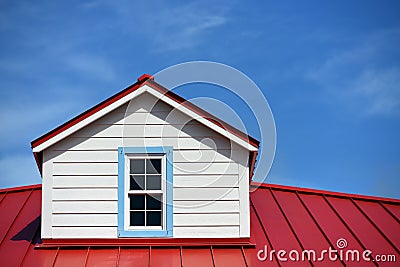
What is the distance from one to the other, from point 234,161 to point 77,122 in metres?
3.41

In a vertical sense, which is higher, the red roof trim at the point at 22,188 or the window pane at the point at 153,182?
the red roof trim at the point at 22,188

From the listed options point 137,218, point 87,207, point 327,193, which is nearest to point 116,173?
point 87,207

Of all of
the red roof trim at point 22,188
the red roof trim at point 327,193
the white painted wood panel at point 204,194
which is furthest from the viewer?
the red roof trim at point 22,188

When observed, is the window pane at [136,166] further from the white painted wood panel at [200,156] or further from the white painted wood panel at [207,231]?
the white painted wood panel at [207,231]

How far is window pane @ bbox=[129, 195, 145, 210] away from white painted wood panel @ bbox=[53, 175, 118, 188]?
1.48 feet

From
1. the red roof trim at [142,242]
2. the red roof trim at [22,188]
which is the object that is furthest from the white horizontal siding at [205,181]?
the red roof trim at [22,188]

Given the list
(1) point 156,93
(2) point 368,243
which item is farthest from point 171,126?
(2) point 368,243

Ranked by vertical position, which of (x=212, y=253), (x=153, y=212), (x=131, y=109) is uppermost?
(x=131, y=109)

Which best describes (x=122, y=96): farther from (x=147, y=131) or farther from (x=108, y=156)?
(x=108, y=156)

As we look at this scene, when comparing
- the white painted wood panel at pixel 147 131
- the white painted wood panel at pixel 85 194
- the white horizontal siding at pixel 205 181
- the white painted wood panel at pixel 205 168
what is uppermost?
the white painted wood panel at pixel 147 131

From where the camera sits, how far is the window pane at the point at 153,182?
47.5ft

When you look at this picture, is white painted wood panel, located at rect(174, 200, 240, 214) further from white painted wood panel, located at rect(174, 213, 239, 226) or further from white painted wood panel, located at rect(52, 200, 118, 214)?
white painted wood panel, located at rect(52, 200, 118, 214)

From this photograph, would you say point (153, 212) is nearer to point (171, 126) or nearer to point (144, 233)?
point (144, 233)

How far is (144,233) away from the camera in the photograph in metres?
14.1
